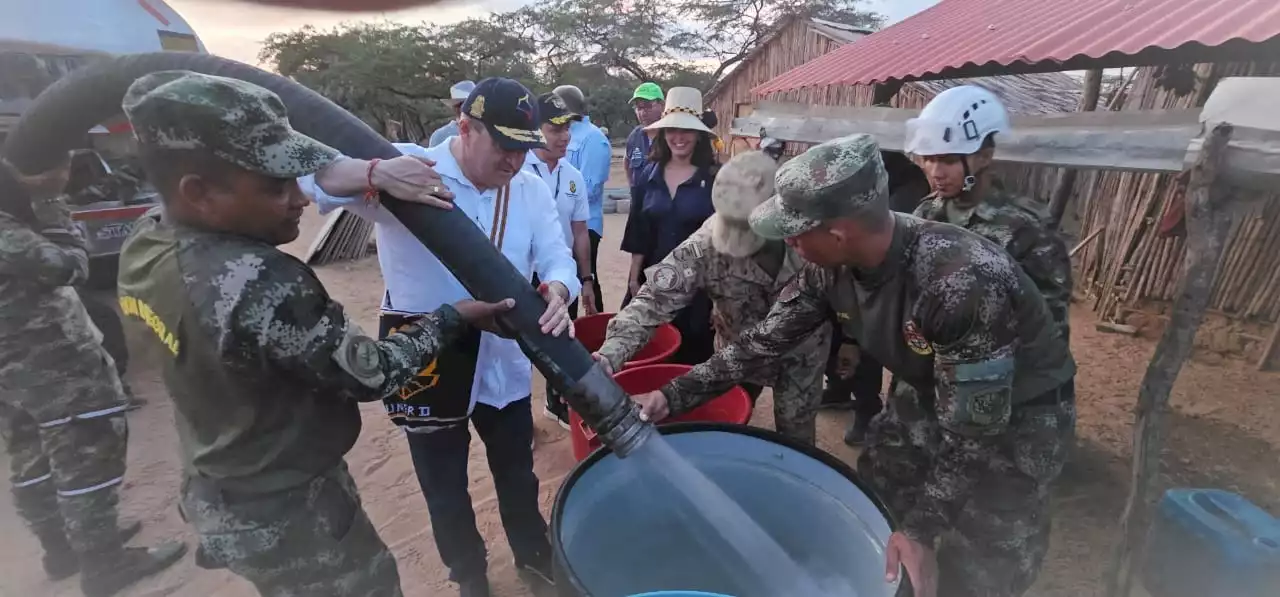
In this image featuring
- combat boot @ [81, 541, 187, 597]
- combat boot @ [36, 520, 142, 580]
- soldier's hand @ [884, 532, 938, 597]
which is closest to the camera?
soldier's hand @ [884, 532, 938, 597]

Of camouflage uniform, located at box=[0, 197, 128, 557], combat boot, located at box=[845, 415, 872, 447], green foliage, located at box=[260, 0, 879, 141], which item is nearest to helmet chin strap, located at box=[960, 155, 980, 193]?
combat boot, located at box=[845, 415, 872, 447]

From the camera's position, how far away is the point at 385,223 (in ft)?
6.78

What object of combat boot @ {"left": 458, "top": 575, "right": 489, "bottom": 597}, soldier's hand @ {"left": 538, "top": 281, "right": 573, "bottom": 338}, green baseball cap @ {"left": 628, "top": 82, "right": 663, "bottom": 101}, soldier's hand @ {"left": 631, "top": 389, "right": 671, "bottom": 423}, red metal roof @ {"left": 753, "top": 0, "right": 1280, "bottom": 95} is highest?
red metal roof @ {"left": 753, "top": 0, "right": 1280, "bottom": 95}

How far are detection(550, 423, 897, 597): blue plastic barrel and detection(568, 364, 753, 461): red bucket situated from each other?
349 millimetres

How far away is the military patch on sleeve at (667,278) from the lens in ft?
8.45

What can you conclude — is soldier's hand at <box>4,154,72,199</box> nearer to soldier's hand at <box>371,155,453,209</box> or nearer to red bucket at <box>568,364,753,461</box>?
soldier's hand at <box>371,155,453,209</box>

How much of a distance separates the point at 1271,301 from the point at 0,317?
806cm

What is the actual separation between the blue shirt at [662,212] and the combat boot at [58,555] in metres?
2.95

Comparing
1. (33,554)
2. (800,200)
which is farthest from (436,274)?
(33,554)

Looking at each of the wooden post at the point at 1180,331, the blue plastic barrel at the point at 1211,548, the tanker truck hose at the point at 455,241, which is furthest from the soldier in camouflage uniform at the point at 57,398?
the blue plastic barrel at the point at 1211,548

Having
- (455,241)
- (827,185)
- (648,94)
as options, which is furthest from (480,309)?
(648,94)

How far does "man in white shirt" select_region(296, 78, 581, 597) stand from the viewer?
6.60 ft

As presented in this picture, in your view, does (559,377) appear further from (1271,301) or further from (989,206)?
(1271,301)

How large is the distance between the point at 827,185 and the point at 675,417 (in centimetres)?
104
